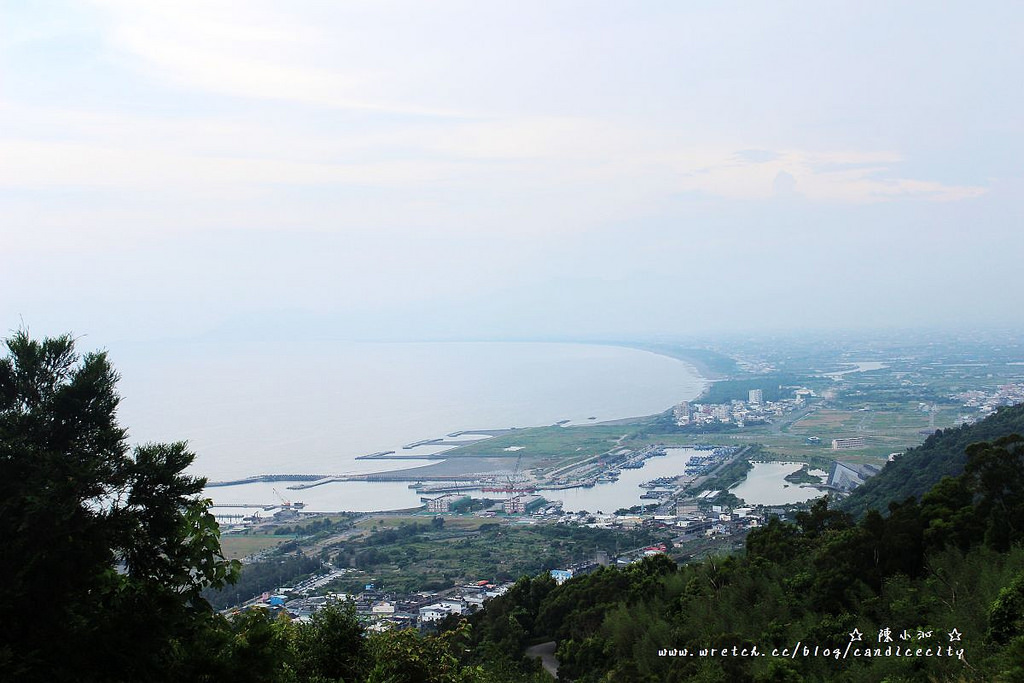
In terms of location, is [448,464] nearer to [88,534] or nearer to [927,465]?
[927,465]

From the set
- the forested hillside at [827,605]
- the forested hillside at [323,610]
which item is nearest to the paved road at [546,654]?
the forested hillside at [827,605]

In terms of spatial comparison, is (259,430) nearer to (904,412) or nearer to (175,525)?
(904,412)

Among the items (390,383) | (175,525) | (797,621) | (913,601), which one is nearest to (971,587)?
(913,601)

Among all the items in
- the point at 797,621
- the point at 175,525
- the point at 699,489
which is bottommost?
the point at 699,489

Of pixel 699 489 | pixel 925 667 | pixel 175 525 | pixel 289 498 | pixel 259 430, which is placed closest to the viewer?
pixel 175 525

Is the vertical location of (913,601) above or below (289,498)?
above

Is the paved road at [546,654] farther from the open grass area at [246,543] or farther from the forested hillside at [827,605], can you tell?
the open grass area at [246,543]

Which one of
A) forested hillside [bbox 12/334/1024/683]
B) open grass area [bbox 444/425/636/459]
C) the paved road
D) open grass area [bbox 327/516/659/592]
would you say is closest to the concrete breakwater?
open grass area [bbox 444/425/636/459]
